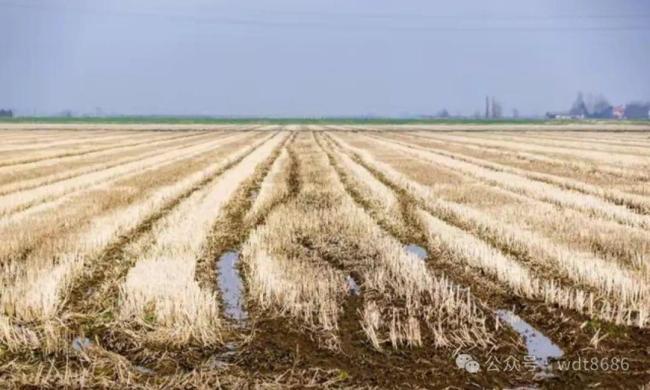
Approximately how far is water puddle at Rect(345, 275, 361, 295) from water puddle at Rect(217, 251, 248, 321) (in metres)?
1.31

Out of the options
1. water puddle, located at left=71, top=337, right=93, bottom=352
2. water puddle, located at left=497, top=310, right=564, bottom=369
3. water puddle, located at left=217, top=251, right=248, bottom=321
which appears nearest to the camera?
water puddle, located at left=497, top=310, right=564, bottom=369

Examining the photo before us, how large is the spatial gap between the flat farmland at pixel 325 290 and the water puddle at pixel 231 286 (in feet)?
0.12

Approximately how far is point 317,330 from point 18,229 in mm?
7458

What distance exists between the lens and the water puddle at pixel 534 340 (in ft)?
19.5

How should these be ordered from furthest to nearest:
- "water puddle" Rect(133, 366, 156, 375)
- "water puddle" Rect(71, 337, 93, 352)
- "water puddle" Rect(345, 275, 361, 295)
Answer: "water puddle" Rect(345, 275, 361, 295)
"water puddle" Rect(71, 337, 93, 352)
"water puddle" Rect(133, 366, 156, 375)

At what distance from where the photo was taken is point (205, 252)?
1026cm

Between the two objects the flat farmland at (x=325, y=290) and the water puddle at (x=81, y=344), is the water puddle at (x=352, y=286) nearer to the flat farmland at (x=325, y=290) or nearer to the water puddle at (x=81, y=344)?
the flat farmland at (x=325, y=290)

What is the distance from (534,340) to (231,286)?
3745 millimetres

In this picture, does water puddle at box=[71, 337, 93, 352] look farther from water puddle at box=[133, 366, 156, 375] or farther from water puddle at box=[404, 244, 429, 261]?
water puddle at box=[404, 244, 429, 261]

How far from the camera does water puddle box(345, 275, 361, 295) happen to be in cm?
807

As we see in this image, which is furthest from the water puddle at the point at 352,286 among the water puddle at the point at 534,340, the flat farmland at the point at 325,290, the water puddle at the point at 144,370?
the water puddle at the point at 144,370

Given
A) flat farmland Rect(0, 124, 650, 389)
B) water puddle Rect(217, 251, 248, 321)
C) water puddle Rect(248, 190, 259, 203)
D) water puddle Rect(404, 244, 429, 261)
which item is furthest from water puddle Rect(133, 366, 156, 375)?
water puddle Rect(248, 190, 259, 203)

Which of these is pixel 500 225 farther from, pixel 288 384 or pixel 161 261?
pixel 288 384

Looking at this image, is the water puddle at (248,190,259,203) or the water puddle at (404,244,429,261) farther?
the water puddle at (248,190,259,203)
